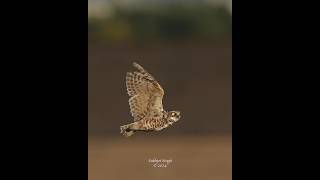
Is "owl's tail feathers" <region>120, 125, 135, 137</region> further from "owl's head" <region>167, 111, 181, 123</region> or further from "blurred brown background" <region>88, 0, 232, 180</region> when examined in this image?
"owl's head" <region>167, 111, 181, 123</region>

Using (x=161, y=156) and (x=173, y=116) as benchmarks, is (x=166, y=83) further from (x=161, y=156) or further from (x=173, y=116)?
(x=161, y=156)

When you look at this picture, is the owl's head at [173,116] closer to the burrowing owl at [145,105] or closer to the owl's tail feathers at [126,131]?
the burrowing owl at [145,105]

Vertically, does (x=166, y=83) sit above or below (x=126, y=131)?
above

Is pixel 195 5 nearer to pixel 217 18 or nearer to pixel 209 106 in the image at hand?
pixel 217 18

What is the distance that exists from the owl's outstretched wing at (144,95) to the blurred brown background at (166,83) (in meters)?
0.02

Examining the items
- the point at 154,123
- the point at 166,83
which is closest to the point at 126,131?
the point at 154,123

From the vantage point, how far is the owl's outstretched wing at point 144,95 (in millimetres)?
2150

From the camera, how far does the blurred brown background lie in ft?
7.02

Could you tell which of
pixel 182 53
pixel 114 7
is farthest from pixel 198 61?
pixel 114 7

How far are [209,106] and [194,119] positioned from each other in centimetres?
8

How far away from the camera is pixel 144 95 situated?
84.7 inches

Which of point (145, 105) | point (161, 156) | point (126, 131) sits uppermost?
point (145, 105)

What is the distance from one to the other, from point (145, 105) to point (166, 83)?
0.12 metres

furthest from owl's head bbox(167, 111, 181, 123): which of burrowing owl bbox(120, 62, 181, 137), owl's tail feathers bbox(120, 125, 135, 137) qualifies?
owl's tail feathers bbox(120, 125, 135, 137)
